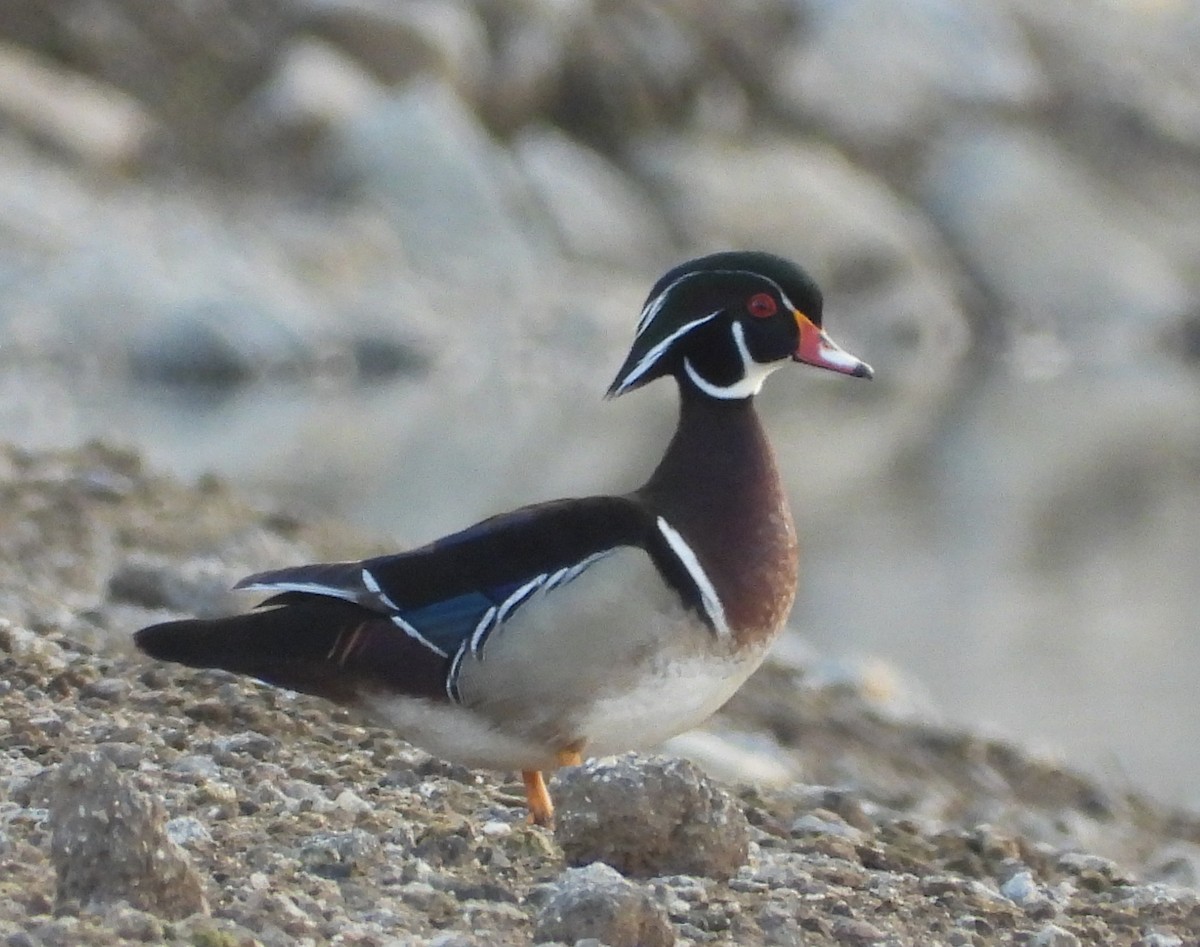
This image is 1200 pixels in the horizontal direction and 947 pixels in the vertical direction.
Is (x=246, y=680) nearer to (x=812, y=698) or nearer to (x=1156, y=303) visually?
(x=812, y=698)

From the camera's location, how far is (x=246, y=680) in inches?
186

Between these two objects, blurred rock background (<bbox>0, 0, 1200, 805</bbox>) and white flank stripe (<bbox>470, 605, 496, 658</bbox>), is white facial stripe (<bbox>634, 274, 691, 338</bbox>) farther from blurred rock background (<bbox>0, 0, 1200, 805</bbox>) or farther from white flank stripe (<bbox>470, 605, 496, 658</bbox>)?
blurred rock background (<bbox>0, 0, 1200, 805</bbox>)

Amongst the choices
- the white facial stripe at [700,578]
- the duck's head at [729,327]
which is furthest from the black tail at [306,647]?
the duck's head at [729,327]

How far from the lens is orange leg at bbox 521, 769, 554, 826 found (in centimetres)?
389

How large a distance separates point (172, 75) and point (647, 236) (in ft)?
18.7

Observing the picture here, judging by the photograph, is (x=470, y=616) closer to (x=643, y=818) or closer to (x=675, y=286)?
(x=643, y=818)

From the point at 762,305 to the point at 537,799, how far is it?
41.5 inches

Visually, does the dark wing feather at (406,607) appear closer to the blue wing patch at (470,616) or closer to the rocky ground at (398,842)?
the blue wing patch at (470,616)

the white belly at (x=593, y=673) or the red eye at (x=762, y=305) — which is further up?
the red eye at (x=762, y=305)

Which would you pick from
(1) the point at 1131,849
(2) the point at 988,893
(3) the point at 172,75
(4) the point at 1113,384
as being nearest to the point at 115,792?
(2) the point at 988,893

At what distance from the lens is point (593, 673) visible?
12.5ft

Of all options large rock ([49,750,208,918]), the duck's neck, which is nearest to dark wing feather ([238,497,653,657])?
the duck's neck

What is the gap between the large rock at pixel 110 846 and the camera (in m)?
2.92

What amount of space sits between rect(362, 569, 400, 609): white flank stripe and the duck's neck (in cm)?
52
